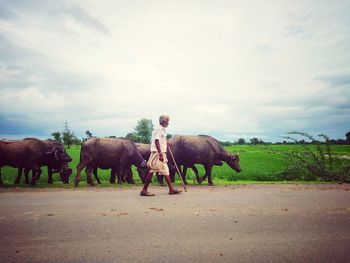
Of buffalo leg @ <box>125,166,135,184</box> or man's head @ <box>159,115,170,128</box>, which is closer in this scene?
man's head @ <box>159,115,170,128</box>

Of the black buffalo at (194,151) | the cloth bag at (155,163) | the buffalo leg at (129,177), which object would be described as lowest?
the buffalo leg at (129,177)

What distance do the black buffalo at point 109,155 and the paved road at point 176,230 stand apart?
210 inches

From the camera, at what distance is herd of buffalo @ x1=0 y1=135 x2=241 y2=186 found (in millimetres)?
Answer: 12148

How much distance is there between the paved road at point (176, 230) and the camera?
3.81 metres

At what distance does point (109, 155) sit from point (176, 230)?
8.74 meters

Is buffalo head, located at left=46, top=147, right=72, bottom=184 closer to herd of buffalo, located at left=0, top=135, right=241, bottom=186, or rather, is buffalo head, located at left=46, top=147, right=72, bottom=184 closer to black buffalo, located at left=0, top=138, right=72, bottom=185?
herd of buffalo, located at left=0, top=135, right=241, bottom=186

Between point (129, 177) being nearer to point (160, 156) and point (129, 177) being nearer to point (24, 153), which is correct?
point (24, 153)

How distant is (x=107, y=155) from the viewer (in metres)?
13.0

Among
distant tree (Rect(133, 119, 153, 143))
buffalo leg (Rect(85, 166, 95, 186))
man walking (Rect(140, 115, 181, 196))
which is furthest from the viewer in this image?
distant tree (Rect(133, 119, 153, 143))

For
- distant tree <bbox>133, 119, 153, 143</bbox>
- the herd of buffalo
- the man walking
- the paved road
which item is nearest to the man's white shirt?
the man walking

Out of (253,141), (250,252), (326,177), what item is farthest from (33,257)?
(253,141)

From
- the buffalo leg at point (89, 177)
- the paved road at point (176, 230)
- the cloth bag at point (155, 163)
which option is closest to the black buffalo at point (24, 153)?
the buffalo leg at point (89, 177)

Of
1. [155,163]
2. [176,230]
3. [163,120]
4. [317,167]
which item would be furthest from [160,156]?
[317,167]

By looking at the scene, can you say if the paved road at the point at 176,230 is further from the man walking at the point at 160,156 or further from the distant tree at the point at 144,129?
the distant tree at the point at 144,129
